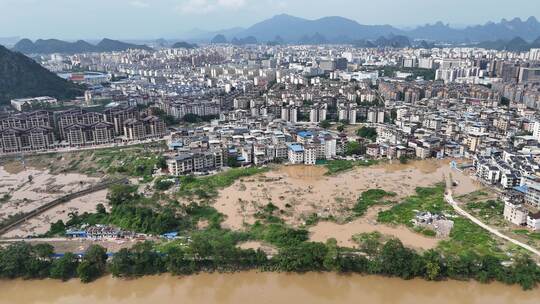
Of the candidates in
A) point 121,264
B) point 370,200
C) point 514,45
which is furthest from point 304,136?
point 514,45

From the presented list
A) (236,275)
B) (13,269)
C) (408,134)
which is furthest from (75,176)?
(408,134)

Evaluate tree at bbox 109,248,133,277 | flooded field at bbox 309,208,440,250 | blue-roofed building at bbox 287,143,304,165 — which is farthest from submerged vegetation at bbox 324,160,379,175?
tree at bbox 109,248,133,277

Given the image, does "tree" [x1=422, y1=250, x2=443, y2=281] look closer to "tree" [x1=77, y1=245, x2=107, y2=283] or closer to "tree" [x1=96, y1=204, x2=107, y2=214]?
"tree" [x1=77, y1=245, x2=107, y2=283]

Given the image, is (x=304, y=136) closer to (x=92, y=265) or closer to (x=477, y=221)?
(x=477, y=221)

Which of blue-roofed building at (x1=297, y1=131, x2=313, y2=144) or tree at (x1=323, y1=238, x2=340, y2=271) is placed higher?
blue-roofed building at (x1=297, y1=131, x2=313, y2=144)

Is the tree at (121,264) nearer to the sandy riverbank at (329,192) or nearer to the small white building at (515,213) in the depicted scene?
the sandy riverbank at (329,192)

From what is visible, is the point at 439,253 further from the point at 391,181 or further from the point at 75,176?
the point at 75,176

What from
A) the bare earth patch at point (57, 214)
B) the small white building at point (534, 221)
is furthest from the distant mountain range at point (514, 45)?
the bare earth patch at point (57, 214)
